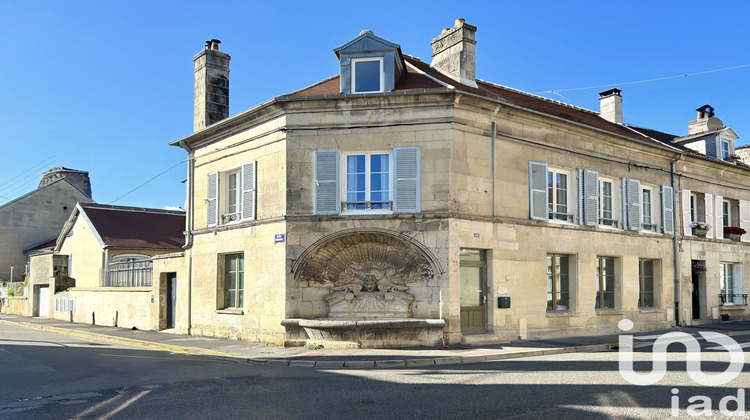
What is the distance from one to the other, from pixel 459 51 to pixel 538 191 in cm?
447

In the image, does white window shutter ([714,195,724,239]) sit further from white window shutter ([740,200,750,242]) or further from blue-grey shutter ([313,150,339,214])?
blue-grey shutter ([313,150,339,214])

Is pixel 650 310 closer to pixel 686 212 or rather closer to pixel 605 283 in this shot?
pixel 605 283

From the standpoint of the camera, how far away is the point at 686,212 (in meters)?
21.3

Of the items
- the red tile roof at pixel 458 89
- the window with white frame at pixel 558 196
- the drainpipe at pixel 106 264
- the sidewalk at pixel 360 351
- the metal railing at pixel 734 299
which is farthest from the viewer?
the drainpipe at pixel 106 264

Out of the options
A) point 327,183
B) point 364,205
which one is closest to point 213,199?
point 327,183

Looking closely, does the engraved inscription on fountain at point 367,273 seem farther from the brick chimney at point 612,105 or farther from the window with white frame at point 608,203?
the brick chimney at point 612,105

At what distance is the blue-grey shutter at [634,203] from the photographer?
18.9 m

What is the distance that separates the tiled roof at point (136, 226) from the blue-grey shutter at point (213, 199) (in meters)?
11.3

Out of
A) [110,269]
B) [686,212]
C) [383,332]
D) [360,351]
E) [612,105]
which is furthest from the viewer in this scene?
[110,269]

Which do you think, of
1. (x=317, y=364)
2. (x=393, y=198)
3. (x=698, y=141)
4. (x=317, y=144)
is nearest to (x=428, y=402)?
(x=317, y=364)

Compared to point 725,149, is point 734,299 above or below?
below

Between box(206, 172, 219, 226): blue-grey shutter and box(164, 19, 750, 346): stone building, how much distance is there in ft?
0.28

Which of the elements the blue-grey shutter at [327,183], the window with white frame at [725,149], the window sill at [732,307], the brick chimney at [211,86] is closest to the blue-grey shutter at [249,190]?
the blue-grey shutter at [327,183]

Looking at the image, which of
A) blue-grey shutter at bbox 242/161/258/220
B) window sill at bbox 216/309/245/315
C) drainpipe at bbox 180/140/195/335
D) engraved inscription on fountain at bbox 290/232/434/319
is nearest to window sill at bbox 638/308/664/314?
engraved inscription on fountain at bbox 290/232/434/319
